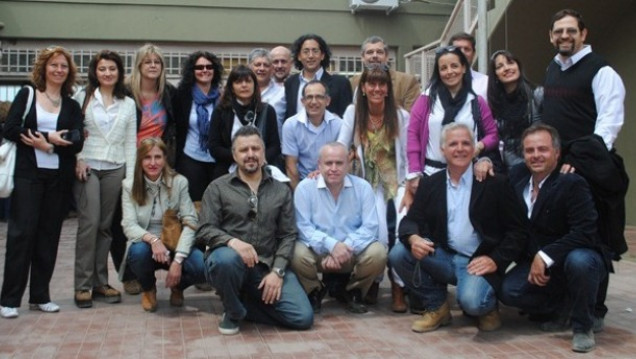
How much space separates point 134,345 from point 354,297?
1.81 meters

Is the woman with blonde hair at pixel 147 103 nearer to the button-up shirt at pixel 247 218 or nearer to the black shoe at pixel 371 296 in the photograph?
the button-up shirt at pixel 247 218

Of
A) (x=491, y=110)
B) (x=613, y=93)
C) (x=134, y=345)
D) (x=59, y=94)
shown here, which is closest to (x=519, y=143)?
(x=491, y=110)

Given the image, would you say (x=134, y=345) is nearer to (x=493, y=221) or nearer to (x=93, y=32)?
(x=493, y=221)

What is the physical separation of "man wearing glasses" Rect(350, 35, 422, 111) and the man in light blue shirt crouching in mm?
1231

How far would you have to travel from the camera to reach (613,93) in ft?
15.0

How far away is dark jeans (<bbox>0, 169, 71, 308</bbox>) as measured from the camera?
201 inches

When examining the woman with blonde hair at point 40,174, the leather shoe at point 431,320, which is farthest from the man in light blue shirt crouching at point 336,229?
the woman with blonde hair at point 40,174

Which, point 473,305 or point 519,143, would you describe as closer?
point 473,305

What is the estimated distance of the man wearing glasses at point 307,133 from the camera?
5613 mm

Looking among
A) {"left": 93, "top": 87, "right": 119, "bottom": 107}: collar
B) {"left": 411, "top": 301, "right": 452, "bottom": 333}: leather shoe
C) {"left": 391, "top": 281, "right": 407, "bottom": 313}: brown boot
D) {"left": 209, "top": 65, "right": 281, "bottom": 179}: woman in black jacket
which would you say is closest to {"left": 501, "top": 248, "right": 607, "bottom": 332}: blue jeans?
{"left": 411, "top": 301, "right": 452, "bottom": 333}: leather shoe

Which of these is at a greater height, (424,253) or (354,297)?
(424,253)

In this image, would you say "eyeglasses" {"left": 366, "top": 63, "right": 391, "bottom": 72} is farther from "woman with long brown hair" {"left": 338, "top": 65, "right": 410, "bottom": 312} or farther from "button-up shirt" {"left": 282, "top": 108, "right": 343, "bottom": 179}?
"button-up shirt" {"left": 282, "top": 108, "right": 343, "bottom": 179}

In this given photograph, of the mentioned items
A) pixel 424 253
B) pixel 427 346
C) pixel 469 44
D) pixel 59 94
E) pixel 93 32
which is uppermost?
pixel 93 32

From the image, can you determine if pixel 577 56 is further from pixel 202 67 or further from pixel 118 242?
pixel 118 242
